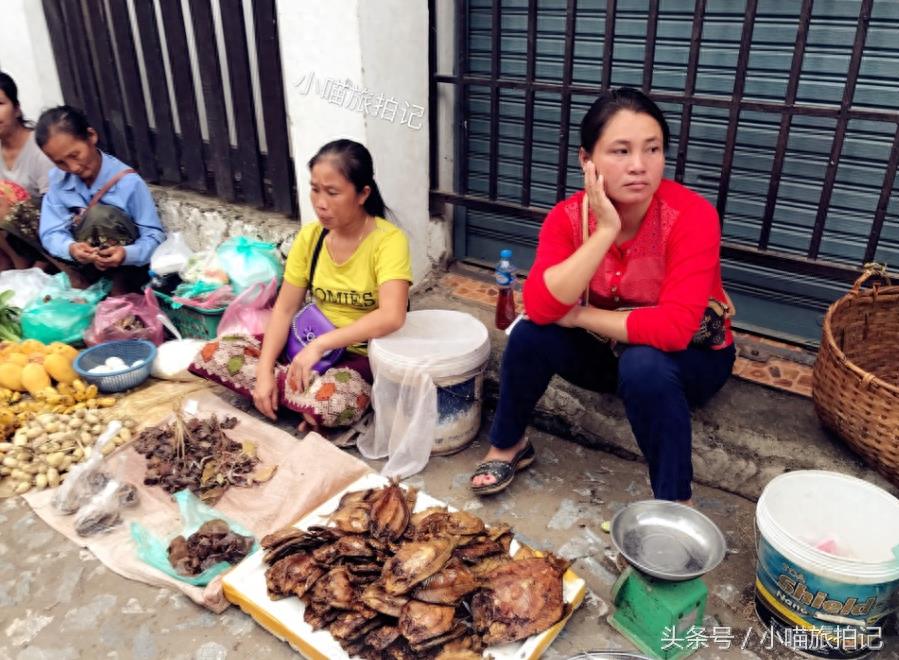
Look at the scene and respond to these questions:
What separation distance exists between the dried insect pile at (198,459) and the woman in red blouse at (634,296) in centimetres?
121

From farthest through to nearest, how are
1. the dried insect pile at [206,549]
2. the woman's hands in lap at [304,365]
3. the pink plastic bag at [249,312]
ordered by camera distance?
the pink plastic bag at [249,312] → the woman's hands in lap at [304,365] → the dried insect pile at [206,549]

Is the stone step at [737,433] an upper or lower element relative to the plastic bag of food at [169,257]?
lower

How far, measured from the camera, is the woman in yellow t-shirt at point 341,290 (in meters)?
3.13

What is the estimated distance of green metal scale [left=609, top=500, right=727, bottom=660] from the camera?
2.15 m

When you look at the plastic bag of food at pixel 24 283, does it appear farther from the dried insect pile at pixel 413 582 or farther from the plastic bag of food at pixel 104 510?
the dried insect pile at pixel 413 582

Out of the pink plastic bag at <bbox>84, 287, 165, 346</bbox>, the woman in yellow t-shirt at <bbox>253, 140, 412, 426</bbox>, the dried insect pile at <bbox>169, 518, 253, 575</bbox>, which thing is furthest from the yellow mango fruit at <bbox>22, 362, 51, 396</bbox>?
the dried insect pile at <bbox>169, 518, 253, 575</bbox>

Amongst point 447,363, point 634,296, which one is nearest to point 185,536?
point 447,363

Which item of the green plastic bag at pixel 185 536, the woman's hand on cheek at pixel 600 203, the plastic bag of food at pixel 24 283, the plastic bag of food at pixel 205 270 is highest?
the woman's hand on cheek at pixel 600 203

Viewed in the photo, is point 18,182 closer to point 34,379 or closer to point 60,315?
point 60,315

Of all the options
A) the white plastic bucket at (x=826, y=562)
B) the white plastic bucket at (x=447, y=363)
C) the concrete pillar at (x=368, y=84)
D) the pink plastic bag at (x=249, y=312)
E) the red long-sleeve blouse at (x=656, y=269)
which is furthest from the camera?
the pink plastic bag at (x=249, y=312)

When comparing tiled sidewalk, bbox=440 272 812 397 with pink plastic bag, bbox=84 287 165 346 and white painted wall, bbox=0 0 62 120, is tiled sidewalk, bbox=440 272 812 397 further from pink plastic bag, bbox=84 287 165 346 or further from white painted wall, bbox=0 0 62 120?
white painted wall, bbox=0 0 62 120

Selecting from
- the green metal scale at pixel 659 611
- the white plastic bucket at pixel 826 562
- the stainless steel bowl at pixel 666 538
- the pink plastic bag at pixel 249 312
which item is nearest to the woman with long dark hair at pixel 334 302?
the pink plastic bag at pixel 249 312

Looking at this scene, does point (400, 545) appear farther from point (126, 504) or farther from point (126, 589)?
point (126, 504)

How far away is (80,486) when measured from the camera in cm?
298
